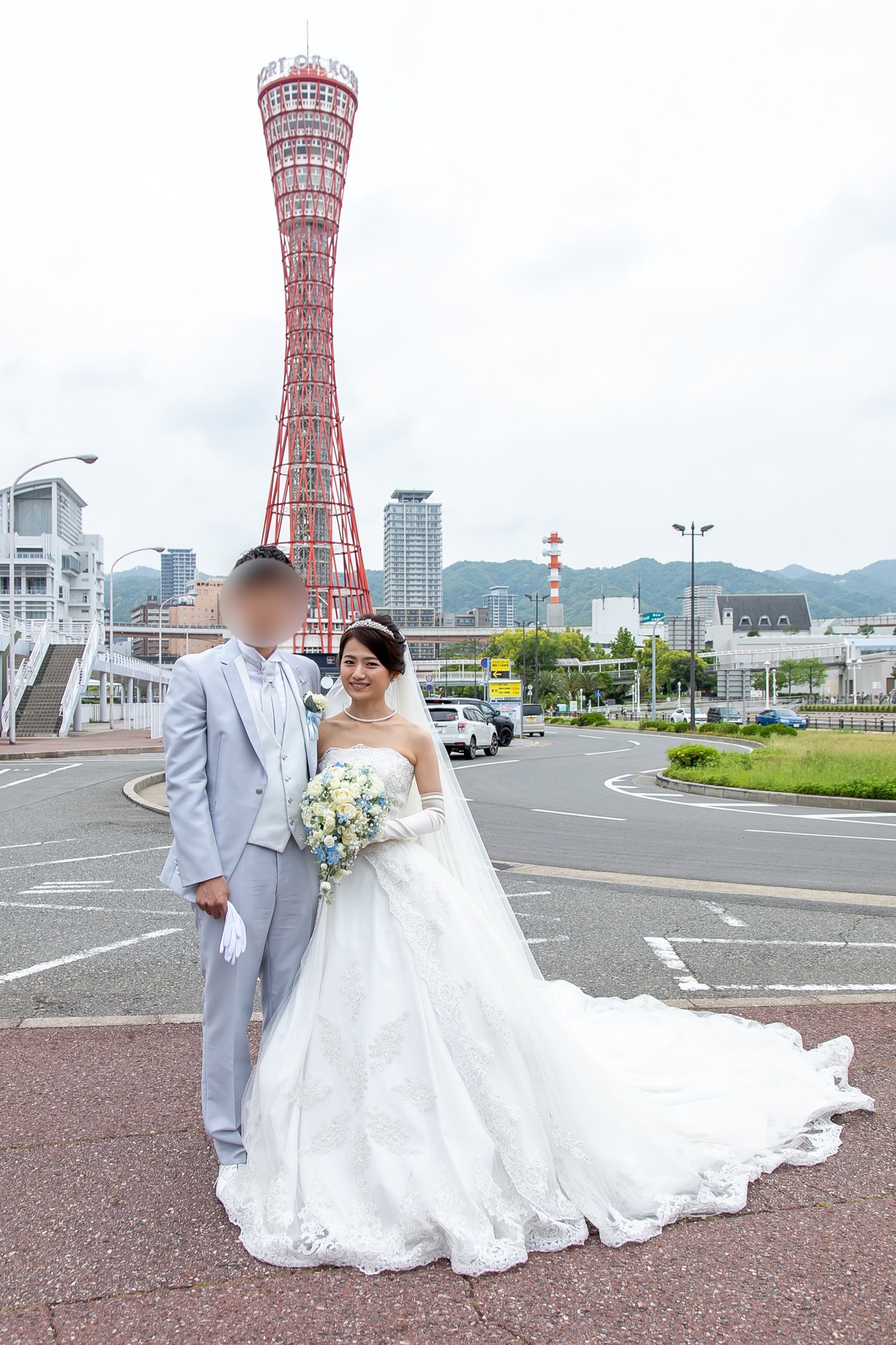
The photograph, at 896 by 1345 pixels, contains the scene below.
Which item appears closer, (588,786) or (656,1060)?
(656,1060)

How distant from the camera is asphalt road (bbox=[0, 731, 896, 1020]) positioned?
16.9 ft

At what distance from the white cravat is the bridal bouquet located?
258 mm

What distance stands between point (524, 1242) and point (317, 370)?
44461mm

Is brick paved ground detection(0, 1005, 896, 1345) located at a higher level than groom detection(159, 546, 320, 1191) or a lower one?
lower

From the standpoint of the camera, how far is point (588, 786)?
18.3 meters

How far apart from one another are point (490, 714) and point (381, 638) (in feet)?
85.5

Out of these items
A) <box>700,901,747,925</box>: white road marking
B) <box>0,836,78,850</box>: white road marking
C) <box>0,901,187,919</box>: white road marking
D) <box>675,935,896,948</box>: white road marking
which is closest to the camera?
<box>675,935,896,948</box>: white road marking

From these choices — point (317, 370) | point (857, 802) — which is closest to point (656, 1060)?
point (857, 802)

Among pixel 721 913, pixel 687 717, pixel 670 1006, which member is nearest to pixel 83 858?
pixel 721 913

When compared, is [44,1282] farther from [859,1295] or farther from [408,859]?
[859,1295]

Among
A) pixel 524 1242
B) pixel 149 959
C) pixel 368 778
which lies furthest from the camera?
pixel 149 959

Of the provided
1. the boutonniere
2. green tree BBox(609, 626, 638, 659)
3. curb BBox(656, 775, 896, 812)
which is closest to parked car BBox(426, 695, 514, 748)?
curb BBox(656, 775, 896, 812)

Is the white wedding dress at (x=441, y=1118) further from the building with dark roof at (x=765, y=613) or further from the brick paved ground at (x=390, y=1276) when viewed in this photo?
the building with dark roof at (x=765, y=613)

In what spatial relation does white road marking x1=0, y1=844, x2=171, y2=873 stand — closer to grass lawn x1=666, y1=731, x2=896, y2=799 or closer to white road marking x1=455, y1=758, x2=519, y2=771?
grass lawn x1=666, y1=731, x2=896, y2=799
